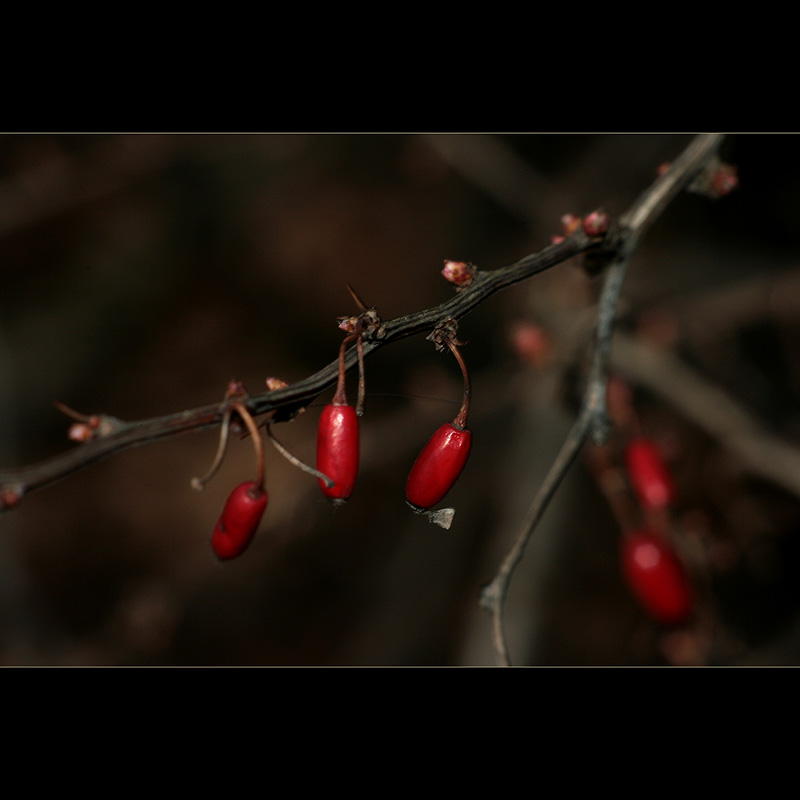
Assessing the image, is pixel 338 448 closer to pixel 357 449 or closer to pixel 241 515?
pixel 357 449

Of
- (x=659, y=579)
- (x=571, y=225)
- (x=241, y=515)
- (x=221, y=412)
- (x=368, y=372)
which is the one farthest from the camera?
(x=368, y=372)

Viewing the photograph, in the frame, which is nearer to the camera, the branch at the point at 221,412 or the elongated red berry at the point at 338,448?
the branch at the point at 221,412

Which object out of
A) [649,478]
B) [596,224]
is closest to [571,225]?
[596,224]

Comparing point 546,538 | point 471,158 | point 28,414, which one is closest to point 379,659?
point 546,538

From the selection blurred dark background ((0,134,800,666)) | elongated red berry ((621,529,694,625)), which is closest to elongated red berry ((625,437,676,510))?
elongated red berry ((621,529,694,625))

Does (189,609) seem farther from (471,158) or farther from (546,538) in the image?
(471,158)

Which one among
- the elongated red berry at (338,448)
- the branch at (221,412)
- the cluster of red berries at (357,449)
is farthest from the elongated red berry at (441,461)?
the branch at (221,412)

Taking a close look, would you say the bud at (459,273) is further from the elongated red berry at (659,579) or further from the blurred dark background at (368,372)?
the blurred dark background at (368,372)
